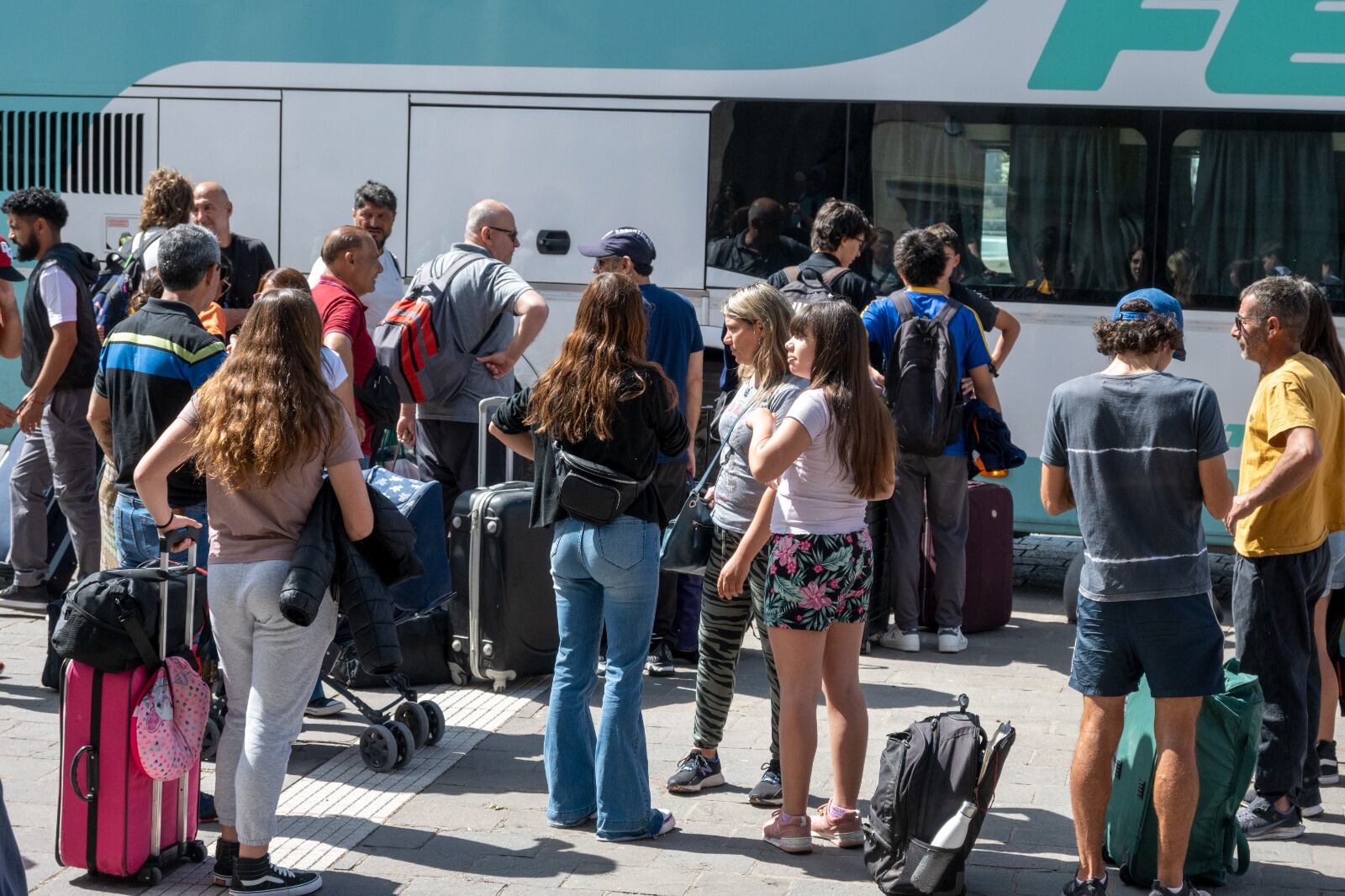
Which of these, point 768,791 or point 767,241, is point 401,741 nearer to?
point 768,791

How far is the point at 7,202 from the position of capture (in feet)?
23.7

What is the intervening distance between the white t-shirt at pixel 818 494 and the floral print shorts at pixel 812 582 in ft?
0.11

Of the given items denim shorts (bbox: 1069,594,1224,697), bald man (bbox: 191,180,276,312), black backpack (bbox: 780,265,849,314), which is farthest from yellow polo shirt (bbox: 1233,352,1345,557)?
bald man (bbox: 191,180,276,312)

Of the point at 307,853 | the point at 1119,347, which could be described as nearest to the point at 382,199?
the point at 307,853

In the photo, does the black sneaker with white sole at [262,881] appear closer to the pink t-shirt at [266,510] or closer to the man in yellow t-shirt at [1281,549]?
the pink t-shirt at [266,510]

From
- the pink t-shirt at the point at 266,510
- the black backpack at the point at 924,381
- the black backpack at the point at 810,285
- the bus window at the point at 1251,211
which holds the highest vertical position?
the bus window at the point at 1251,211

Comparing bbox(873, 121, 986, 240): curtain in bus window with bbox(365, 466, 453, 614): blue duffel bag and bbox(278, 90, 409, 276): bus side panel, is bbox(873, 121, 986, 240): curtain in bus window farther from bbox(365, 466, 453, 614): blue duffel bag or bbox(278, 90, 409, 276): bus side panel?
bbox(365, 466, 453, 614): blue duffel bag

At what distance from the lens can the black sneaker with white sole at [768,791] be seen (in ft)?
17.3

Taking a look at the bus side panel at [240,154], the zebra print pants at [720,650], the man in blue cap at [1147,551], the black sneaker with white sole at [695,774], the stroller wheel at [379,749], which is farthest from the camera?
the bus side panel at [240,154]

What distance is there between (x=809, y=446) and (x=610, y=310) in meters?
0.74

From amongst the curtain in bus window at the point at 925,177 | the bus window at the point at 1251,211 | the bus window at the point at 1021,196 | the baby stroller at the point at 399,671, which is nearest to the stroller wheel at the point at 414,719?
the baby stroller at the point at 399,671

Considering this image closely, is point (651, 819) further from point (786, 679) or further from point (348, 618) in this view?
point (348, 618)

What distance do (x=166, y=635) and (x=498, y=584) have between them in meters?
2.09

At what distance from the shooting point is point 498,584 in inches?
253
